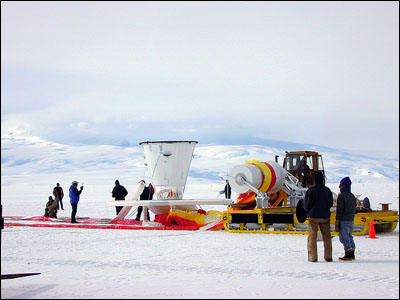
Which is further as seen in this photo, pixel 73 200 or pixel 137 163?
pixel 137 163

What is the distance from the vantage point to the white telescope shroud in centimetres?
2150

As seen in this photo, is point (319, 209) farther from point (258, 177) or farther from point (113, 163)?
point (113, 163)

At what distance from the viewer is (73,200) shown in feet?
68.3

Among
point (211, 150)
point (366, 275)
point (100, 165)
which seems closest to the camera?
point (366, 275)

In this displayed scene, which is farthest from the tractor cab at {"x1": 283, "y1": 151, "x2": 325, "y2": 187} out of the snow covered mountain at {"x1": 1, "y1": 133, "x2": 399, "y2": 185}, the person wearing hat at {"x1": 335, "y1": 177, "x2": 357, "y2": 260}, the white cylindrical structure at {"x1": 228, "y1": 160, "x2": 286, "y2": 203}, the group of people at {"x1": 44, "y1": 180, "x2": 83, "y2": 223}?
the snow covered mountain at {"x1": 1, "y1": 133, "x2": 399, "y2": 185}

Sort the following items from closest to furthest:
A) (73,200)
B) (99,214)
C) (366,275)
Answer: (366,275)
(73,200)
(99,214)

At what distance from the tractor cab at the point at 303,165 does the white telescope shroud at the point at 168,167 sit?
393 cm

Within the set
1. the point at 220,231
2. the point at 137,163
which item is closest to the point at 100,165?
the point at 137,163

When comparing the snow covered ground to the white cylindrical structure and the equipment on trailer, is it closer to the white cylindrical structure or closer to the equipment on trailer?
the equipment on trailer

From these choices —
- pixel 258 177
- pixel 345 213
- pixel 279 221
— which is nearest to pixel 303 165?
pixel 258 177

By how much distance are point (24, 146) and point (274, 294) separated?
18098 centimetres

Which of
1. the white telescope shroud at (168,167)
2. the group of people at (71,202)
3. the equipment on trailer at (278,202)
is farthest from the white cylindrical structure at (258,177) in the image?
the group of people at (71,202)

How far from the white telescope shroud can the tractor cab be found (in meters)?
3.93

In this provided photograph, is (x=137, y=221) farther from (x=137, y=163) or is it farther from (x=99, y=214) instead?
(x=137, y=163)
